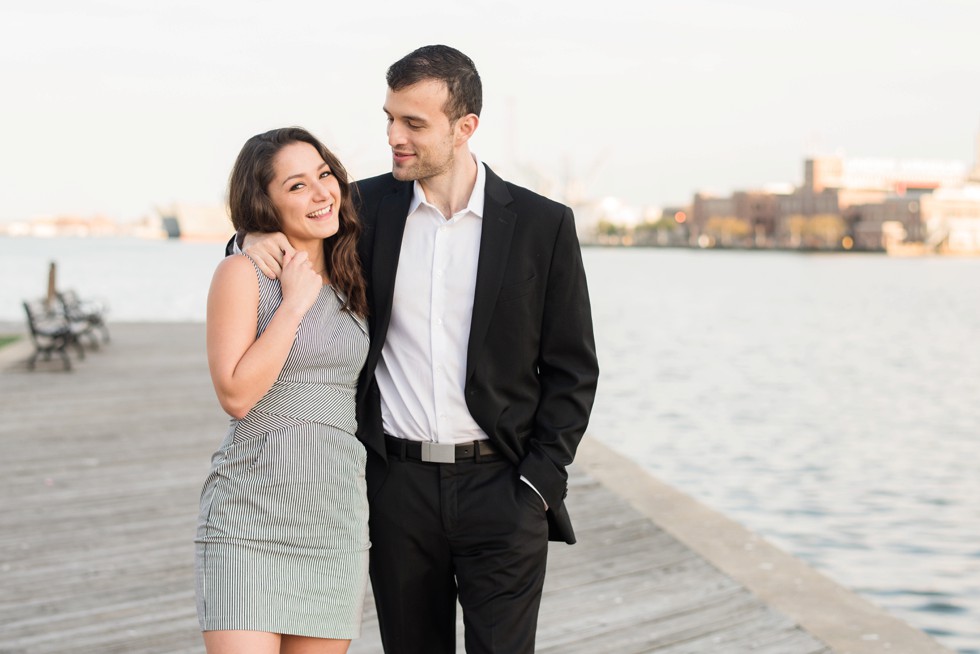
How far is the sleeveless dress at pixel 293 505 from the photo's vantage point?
2086 millimetres

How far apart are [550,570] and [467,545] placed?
2.39 meters

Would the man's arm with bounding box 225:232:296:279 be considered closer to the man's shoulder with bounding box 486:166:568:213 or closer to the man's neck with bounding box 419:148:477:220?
the man's neck with bounding box 419:148:477:220

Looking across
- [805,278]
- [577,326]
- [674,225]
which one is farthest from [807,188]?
[577,326]

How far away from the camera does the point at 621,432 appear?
538 inches

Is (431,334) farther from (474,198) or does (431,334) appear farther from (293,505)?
(293,505)

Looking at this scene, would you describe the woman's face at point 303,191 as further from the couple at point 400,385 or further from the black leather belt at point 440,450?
the black leather belt at point 440,450

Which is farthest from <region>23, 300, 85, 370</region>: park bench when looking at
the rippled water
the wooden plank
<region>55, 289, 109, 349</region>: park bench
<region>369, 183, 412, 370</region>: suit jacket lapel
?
<region>369, 183, 412, 370</region>: suit jacket lapel

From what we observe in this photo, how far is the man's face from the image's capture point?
2.26 meters

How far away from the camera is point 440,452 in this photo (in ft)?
7.73

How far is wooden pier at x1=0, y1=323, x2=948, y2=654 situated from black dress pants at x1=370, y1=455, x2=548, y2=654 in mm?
1427

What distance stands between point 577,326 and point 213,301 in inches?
30.0

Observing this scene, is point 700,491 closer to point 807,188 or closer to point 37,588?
point 37,588

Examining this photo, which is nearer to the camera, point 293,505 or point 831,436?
point 293,505

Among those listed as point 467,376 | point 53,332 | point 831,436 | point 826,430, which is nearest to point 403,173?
point 467,376
